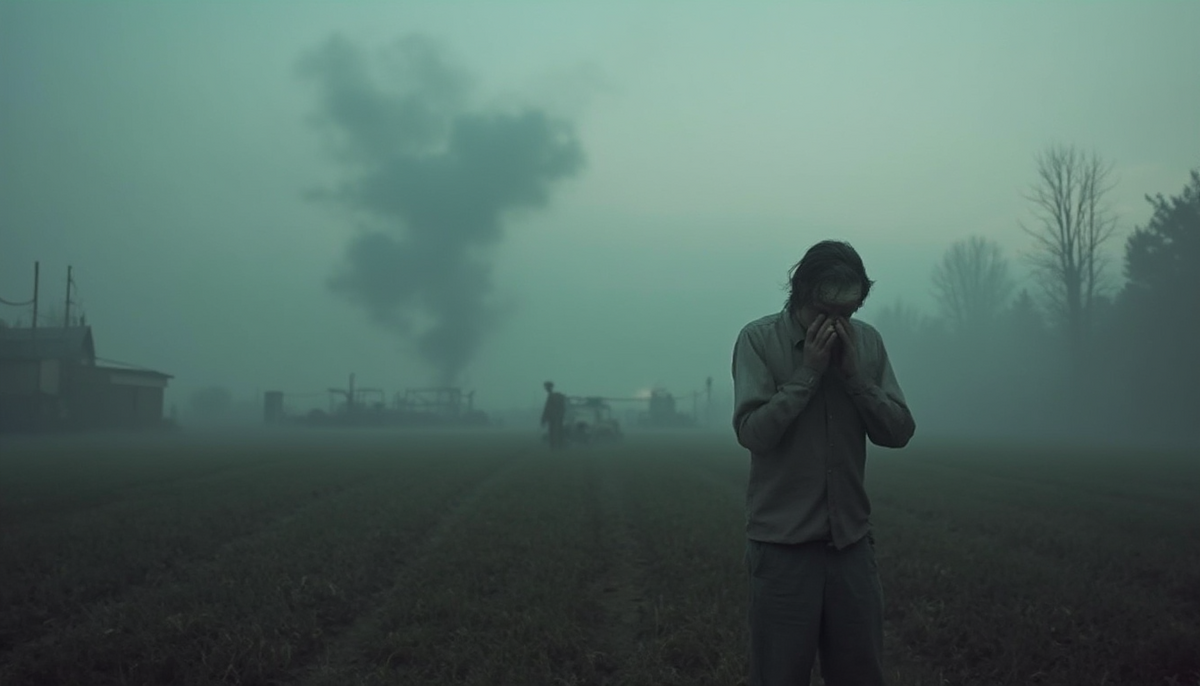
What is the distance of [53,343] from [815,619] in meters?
53.7

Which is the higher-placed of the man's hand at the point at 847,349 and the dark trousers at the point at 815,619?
the man's hand at the point at 847,349

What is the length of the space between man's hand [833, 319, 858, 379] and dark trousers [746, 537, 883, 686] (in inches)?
21.4

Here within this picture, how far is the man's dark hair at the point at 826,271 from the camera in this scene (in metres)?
2.84

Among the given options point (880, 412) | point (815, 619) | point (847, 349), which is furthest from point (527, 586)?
point (847, 349)

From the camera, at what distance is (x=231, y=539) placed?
9.63m

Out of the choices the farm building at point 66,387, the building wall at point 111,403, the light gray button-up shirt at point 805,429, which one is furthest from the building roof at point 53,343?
the light gray button-up shirt at point 805,429

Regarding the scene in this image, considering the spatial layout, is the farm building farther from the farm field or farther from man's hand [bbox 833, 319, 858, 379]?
man's hand [bbox 833, 319, 858, 379]

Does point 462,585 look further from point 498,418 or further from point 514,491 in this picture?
point 498,418

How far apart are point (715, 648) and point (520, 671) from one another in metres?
1.18

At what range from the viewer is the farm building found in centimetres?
3872

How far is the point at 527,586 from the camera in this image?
697 cm

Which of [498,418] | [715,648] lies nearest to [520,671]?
[715,648]

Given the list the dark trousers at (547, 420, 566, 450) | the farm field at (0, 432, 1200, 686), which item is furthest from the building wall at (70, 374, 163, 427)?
the farm field at (0, 432, 1200, 686)

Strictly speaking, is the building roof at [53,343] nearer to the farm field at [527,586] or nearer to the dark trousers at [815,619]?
the farm field at [527,586]
